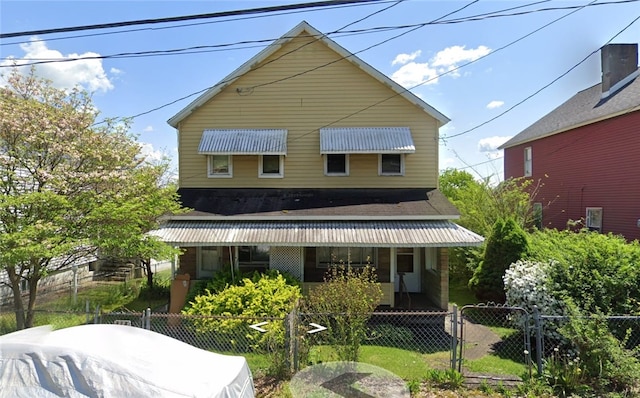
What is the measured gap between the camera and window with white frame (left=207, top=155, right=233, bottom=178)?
14.5 m

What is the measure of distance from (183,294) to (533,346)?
10004mm

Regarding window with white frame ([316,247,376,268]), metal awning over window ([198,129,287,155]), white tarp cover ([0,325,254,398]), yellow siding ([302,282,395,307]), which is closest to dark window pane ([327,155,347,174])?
metal awning over window ([198,129,287,155])

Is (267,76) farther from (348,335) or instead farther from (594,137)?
(594,137)

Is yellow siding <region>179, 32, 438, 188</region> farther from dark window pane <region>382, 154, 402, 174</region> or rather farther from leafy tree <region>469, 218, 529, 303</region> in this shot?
leafy tree <region>469, 218, 529, 303</region>

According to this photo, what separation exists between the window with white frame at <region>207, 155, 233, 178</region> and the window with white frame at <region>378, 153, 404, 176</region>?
598cm

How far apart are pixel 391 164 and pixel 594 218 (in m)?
12.7

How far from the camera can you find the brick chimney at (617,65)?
1994 cm

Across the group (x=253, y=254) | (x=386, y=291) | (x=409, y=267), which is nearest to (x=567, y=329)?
(x=386, y=291)

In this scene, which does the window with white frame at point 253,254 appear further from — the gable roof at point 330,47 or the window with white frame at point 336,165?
the gable roof at point 330,47

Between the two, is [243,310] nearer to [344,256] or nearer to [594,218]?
[344,256]

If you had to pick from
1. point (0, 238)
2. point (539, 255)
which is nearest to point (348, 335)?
point (539, 255)

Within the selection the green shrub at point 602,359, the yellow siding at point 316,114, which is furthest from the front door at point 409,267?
the green shrub at point 602,359

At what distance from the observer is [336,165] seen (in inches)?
572

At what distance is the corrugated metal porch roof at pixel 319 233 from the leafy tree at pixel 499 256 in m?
2.05
